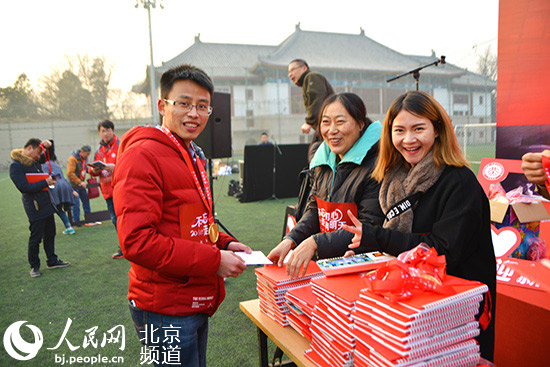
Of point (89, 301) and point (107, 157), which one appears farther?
point (107, 157)

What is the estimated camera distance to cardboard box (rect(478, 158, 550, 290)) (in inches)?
72.3

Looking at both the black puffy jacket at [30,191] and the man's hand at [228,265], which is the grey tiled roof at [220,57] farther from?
the man's hand at [228,265]

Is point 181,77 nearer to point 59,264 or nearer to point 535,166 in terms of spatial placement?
point 535,166

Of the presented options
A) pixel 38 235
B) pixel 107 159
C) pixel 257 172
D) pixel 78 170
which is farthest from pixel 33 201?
pixel 257 172

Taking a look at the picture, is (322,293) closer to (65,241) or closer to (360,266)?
(360,266)

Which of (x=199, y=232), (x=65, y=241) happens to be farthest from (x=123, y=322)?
(x=65, y=241)

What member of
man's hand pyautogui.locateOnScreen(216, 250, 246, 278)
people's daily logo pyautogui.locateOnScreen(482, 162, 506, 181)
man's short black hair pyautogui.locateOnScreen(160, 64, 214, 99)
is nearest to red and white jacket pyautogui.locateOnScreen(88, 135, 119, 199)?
man's short black hair pyautogui.locateOnScreen(160, 64, 214, 99)

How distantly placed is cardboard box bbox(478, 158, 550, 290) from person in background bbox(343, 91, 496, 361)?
2.45 ft

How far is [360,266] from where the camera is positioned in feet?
3.96

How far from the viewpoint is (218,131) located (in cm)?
404

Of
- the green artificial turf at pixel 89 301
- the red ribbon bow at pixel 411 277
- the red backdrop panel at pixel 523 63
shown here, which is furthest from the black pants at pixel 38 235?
the red backdrop panel at pixel 523 63

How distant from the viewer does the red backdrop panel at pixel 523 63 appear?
236 centimetres

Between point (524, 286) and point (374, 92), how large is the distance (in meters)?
32.0

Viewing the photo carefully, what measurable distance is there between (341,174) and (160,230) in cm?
96
